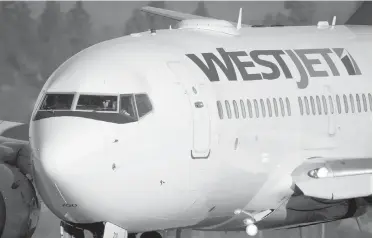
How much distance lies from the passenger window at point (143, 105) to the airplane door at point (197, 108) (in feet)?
2.37

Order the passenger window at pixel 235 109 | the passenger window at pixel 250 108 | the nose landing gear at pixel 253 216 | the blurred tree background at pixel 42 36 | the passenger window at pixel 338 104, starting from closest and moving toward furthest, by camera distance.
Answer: the passenger window at pixel 235 109 < the passenger window at pixel 250 108 < the nose landing gear at pixel 253 216 < the passenger window at pixel 338 104 < the blurred tree background at pixel 42 36

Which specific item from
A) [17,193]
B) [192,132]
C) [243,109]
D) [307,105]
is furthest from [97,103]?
[17,193]

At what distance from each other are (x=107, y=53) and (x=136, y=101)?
1150mm

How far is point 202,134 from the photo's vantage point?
2170 cm

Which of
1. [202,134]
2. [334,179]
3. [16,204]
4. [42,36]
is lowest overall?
[16,204]

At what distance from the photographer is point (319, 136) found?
76.6 feet

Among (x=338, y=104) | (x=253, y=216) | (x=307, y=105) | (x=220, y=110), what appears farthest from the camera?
(x=338, y=104)

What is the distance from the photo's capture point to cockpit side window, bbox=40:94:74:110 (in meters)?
21.1

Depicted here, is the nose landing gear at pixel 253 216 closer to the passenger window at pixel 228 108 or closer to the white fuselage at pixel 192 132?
the white fuselage at pixel 192 132

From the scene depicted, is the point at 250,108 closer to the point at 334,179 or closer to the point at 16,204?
the point at 334,179

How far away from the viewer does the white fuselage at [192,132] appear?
68.2 ft

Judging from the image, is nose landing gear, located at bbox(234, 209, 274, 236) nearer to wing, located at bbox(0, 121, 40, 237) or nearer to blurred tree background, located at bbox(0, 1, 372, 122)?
wing, located at bbox(0, 121, 40, 237)

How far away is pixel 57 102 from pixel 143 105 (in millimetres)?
1214

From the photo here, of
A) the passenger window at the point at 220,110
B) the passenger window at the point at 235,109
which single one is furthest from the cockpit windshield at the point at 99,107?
the passenger window at the point at 235,109
